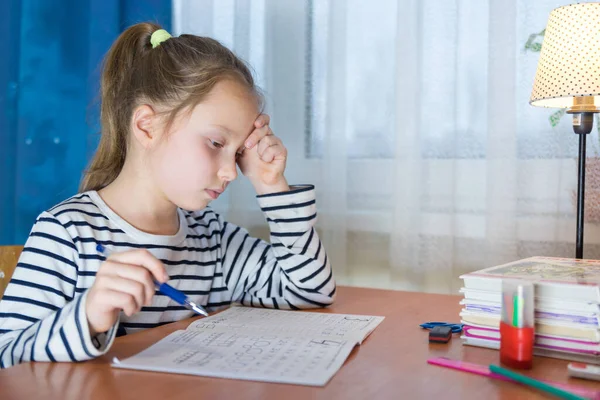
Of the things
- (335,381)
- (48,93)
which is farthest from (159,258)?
(48,93)

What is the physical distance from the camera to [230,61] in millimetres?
1118

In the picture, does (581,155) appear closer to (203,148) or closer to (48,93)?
(203,148)

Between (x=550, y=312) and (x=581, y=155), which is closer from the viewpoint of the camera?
(x=550, y=312)

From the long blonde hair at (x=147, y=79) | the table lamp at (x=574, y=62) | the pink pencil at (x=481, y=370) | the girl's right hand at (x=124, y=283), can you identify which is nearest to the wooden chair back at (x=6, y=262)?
the long blonde hair at (x=147, y=79)

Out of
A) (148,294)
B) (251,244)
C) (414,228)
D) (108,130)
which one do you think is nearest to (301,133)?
(414,228)

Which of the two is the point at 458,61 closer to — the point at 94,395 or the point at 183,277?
the point at 183,277

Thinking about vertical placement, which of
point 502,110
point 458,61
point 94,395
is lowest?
point 94,395

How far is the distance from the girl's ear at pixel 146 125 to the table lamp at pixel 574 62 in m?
0.68

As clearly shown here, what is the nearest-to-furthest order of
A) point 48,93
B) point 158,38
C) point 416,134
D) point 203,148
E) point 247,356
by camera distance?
1. point 247,356
2. point 203,148
3. point 158,38
4. point 416,134
5. point 48,93

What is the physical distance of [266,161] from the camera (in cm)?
118

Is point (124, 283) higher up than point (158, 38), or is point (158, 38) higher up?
point (158, 38)

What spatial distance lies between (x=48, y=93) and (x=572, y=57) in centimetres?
132

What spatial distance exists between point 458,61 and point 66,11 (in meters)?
1.06

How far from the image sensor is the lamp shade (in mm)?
1125
